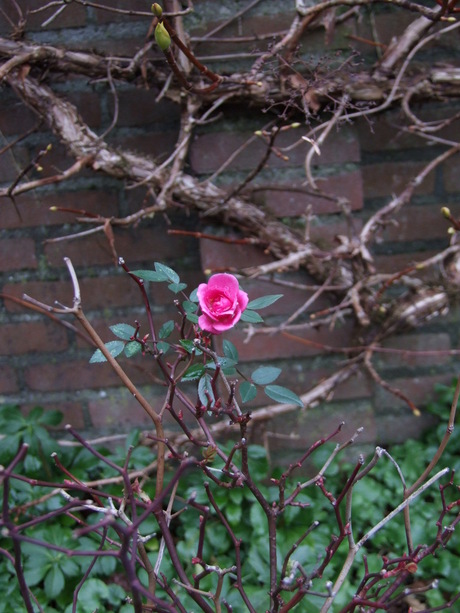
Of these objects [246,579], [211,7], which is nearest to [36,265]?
[211,7]

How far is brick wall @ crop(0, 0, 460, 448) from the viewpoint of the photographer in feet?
4.12

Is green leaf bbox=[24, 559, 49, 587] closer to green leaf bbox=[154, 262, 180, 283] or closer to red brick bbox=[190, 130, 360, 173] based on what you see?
green leaf bbox=[154, 262, 180, 283]

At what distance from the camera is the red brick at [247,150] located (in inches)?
49.6

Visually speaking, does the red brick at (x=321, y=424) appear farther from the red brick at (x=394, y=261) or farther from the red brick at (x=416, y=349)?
the red brick at (x=394, y=261)

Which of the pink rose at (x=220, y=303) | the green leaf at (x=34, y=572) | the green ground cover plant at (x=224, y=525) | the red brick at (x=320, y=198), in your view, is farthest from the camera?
the red brick at (x=320, y=198)

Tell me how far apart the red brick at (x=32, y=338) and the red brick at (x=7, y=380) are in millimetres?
46

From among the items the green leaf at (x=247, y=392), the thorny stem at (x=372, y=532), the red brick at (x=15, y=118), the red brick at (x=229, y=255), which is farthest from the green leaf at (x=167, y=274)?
the red brick at (x=15, y=118)

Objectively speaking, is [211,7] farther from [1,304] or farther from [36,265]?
[1,304]

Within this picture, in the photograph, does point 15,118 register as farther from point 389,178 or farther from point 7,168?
point 389,178

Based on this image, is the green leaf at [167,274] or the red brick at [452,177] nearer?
the green leaf at [167,274]

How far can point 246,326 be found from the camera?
1325 mm

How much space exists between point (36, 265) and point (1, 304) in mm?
143

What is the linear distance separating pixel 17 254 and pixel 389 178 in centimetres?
94

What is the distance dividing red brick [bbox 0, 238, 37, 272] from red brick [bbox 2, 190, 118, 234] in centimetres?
5
